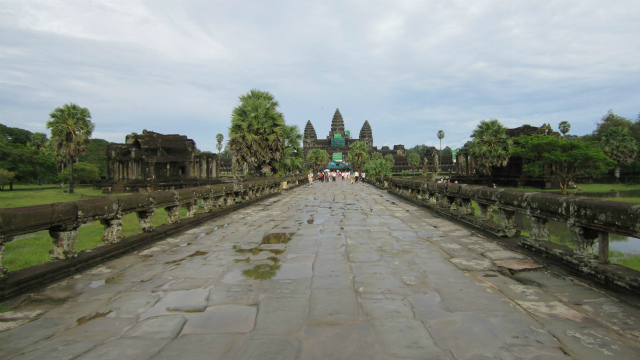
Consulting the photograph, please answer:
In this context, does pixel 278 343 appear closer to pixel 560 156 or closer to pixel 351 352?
pixel 351 352

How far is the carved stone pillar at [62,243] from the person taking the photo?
5027 millimetres

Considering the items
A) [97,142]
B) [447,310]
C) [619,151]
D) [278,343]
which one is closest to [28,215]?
[278,343]

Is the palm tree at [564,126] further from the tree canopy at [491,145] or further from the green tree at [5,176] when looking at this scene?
the green tree at [5,176]

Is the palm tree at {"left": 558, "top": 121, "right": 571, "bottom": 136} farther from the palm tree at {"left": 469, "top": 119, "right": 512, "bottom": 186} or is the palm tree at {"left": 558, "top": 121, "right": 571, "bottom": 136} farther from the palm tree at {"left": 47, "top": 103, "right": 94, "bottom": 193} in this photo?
the palm tree at {"left": 47, "top": 103, "right": 94, "bottom": 193}

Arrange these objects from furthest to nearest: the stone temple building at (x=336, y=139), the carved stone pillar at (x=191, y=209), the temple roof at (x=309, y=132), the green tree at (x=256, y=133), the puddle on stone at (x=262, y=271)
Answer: the temple roof at (x=309, y=132) → the stone temple building at (x=336, y=139) → the green tree at (x=256, y=133) → the carved stone pillar at (x=191, y=209) → the puddle on stone at (x=262, y=271)

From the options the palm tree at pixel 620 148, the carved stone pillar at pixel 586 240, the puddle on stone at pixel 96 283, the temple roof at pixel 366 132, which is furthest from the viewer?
the temple roof at pixel 366 132

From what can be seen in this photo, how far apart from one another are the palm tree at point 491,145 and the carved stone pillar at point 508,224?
40.5 m

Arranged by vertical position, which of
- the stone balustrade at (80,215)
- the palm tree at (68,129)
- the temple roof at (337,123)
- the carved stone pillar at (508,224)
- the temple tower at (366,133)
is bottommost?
the carved stone pillar at (508,224)

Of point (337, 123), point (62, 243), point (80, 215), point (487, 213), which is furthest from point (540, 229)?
point (337, 123)

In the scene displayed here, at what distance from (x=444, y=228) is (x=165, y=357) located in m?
7.27

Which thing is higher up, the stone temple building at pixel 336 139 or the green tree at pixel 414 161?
the stone temple building at pixel 336 139


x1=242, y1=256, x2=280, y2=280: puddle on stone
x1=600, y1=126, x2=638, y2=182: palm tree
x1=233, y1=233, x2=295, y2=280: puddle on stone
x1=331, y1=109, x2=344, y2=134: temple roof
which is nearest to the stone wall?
x1=233, y1=233, x2=295, y2=280: puddle on stone

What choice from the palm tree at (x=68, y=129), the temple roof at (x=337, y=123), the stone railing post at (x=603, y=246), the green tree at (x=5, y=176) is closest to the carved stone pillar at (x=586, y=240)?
the stone railing post at (x=603, y=246)

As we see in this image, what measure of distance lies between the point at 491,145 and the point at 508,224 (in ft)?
136
